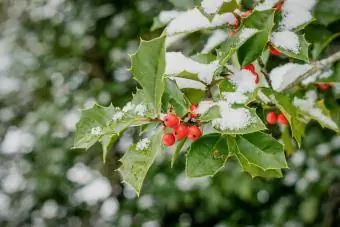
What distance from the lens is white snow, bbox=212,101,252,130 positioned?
922 mm

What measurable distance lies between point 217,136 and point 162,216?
1996mm

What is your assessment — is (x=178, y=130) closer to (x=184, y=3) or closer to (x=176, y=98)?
(x=176, y=98)

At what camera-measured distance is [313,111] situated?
128 cm

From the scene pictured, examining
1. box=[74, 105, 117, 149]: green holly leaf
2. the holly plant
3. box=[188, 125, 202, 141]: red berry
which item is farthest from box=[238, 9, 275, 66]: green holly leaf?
box=[74, 105, 117, 149]: green holly leaf

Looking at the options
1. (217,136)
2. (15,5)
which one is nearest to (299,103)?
(217,136)

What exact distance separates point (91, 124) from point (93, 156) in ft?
6.80

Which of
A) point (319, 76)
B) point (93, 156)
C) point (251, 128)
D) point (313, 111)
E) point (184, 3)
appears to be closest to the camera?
point (251, 128)

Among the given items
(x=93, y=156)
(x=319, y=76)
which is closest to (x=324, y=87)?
(x=319, y=76)

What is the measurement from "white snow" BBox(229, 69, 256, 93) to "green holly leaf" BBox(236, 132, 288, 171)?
9 centimetres

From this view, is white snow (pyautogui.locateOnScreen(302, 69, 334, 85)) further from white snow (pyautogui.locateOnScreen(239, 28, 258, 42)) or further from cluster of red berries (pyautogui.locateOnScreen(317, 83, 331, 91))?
white snow (pyautogui.locateOnScreen(239, 28, 258, 42))

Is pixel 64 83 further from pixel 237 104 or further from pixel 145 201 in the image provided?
pixel 237 104

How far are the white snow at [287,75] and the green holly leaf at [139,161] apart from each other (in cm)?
41

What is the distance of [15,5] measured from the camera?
3256 millimetres

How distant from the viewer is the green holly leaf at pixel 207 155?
98cm
